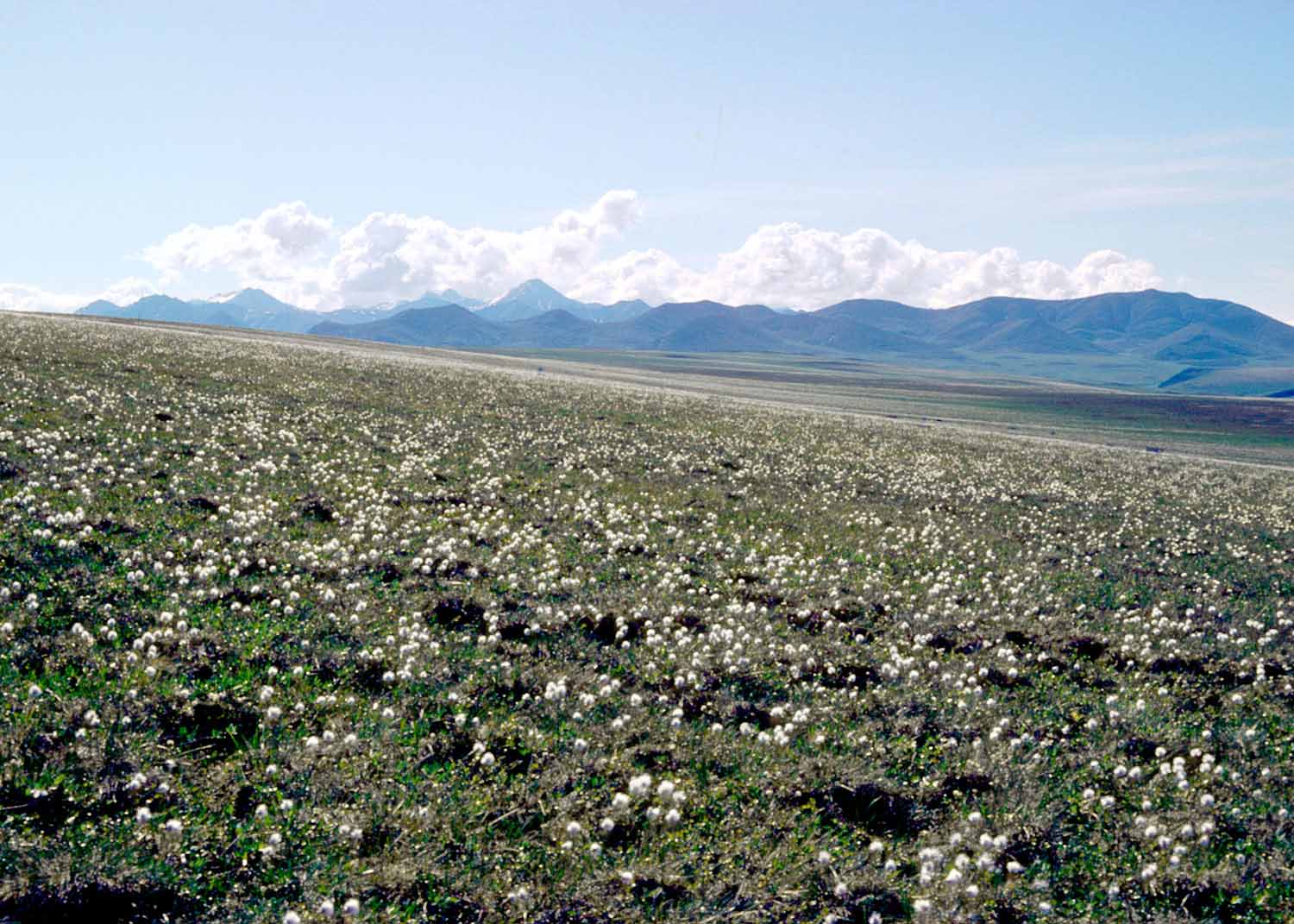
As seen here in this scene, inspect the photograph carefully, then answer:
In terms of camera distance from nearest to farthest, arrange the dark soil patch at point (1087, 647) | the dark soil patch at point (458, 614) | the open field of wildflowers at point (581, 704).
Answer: the open field of wildflowers at point (581, 704) → the dark soil patch at point (458, 614) → the dark soil patch at point (1087, 647)

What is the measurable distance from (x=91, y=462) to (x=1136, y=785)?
60.9 ft

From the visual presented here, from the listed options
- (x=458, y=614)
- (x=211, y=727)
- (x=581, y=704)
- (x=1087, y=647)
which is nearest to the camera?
(x=211, y=727)


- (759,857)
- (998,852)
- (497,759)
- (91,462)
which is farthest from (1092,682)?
(91,462)

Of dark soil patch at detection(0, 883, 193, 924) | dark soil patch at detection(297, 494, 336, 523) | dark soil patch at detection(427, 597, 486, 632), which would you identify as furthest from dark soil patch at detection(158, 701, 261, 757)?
dark soil patch at detection(297, 494, 336, 523)

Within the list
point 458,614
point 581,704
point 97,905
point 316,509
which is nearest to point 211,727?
point 97,905

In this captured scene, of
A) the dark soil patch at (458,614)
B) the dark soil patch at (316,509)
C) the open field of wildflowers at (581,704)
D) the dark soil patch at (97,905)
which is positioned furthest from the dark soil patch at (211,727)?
the dark soil patch at (316,509)

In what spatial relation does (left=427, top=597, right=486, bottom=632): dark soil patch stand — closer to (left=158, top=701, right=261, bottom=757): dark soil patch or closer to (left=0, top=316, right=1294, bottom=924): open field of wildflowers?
(left=0, top=316, right=1294, bottom=924): open field of wildflowers

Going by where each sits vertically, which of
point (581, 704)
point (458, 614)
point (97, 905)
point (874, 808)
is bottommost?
point (874, 808)

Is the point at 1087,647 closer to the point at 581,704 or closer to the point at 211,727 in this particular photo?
the point at 581,704

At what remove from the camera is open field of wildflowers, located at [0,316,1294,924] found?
6.55 m

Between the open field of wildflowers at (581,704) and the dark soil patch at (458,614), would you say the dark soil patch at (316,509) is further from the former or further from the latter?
the dark soil patch at (458,614)

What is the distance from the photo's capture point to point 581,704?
9445 mm

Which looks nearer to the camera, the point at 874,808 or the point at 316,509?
the point at 874,808

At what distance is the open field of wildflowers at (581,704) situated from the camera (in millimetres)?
6547
